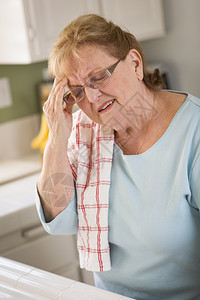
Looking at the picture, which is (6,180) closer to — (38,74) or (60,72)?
(38,74)

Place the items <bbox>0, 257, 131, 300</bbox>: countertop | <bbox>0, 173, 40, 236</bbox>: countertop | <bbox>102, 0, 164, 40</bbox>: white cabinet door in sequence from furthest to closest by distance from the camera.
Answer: <bbox>102, 0, 164, 40</bbox>: white cabinet door → <bbox>0, 173, 40, 236</bbox>: countertop → <bbox>0, 257, 131, 300</bbox>: countertop

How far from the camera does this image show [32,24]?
2.31 metres

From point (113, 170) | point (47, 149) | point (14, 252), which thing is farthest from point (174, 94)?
point (14, 252)

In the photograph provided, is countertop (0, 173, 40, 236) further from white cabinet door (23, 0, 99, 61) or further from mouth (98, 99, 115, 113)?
mouth (98, 99, 115, 113)

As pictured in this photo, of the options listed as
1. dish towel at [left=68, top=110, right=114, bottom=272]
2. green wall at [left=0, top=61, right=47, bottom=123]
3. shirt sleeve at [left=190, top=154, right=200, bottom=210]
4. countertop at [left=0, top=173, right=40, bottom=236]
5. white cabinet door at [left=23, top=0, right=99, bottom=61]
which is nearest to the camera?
shirt sleeve at [left=190, top=154, right=200, bottom=210]

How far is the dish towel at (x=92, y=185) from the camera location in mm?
1380

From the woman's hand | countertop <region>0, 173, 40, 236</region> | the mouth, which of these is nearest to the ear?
the mouth

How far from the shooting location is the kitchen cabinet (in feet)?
7.54

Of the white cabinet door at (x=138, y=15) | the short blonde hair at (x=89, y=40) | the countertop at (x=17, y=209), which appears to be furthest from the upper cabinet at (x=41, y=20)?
the short blonde hair at (x=89, y=40)

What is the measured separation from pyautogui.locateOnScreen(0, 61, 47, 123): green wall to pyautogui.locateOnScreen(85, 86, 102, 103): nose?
1512 mm

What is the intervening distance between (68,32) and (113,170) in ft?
1.31

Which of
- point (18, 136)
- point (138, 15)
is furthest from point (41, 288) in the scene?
point (138, 15)

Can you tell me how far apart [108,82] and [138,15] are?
4.93 feet

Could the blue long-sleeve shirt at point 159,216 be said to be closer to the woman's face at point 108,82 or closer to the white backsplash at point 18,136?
the woman's face at point 108,82
